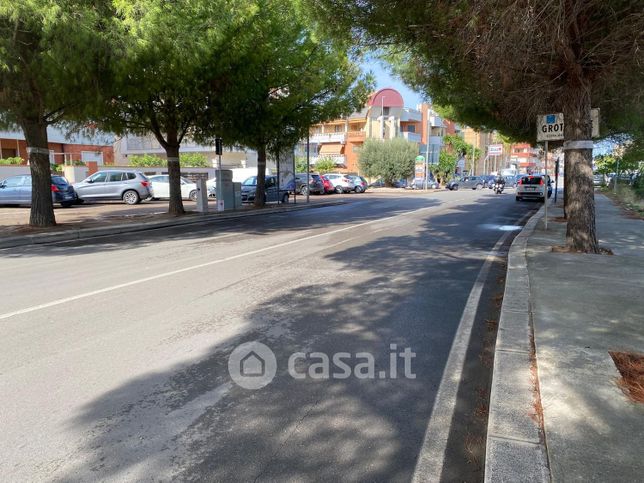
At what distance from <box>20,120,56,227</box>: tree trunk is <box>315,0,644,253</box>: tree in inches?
352

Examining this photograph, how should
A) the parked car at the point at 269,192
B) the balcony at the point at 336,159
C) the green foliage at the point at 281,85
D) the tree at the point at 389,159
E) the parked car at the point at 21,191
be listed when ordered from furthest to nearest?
the balcony at the point at 336,159 → the tree at the point at 389,159 → the parked car at the point at 269,192 → the parked car at the point at 21,191 → the green foliage at the point at 281,85

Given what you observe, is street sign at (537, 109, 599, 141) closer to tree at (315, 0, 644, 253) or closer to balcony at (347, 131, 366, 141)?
tree at (315, 0, 644, 253)

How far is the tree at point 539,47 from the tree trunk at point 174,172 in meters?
10.3

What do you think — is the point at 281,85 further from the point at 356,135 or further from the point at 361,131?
the point at 361,131

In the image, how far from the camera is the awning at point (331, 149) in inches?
2603

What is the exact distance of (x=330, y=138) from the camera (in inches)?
2606

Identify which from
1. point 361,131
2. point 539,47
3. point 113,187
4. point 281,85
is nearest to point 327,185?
point 113,187

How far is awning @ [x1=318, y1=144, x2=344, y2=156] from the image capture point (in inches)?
2603

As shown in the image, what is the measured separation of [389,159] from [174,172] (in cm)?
3723

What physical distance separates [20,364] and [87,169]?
1255 inches

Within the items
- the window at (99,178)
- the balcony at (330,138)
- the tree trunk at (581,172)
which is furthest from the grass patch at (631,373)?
the balcony at (330,138)

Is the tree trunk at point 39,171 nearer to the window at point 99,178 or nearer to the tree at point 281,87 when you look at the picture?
the tree at point 281,87

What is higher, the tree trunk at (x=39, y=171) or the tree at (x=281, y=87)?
the tree at (x=281, y=87)

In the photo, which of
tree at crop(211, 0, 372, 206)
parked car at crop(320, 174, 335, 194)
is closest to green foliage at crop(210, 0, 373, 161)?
tree at crop(211, 0, 372, 206)
